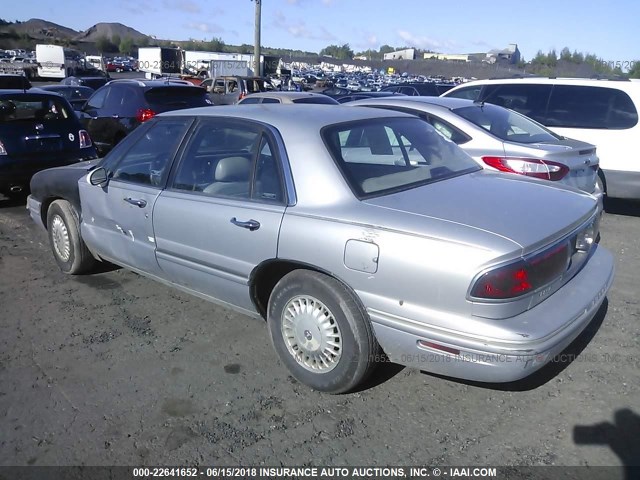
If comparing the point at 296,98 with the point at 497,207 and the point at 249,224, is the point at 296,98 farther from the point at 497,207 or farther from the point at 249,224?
the point at 497,207

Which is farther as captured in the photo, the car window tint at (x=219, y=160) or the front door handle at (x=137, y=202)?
the front door handle at (x=137, y=202)

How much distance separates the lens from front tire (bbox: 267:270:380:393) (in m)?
2.98

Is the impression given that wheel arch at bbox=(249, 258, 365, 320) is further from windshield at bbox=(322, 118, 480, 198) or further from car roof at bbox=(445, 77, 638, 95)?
car roof at bbox=(445, 77, 638, 95)

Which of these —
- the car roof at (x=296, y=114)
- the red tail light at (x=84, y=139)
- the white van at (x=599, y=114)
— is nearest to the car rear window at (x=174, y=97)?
the red tail light at (x=84, y=139)

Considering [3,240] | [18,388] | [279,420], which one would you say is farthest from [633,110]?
[3,240]

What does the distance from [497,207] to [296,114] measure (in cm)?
144

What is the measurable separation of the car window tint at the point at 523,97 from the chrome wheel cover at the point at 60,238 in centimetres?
612

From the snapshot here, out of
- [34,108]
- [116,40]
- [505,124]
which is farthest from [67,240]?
[116,40]

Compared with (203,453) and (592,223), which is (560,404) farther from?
(203,453)

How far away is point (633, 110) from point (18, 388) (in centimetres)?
739

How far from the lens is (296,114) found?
3641mm

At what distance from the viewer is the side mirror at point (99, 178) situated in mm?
4414

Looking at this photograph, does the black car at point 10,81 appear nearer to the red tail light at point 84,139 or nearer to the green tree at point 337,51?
the red tail light at point 84,139

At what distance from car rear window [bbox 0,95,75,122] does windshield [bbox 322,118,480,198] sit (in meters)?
5.81
